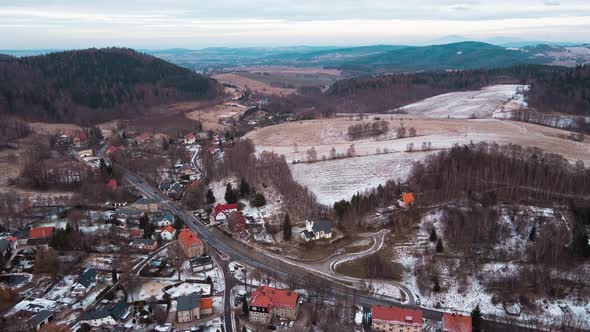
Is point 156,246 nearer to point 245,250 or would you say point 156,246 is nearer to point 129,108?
point 245,250

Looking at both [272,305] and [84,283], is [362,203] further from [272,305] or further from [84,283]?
[84,283]

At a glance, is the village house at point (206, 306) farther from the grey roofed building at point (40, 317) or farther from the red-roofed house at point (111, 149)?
the red-roofed house at point (111, 149)

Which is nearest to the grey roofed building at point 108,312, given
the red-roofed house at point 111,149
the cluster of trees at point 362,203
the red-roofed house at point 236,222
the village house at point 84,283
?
the village house at point 84,283

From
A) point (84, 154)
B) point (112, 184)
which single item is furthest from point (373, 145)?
point (84, 154)

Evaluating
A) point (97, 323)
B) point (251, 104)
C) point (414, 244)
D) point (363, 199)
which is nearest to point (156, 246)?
point (97, 323)

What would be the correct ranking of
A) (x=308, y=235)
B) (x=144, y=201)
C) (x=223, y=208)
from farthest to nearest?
(x=144, y=201) < (x=223, y=208) < (x=308, y=235)
